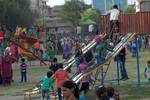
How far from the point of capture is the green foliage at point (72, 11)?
13350 centimetres

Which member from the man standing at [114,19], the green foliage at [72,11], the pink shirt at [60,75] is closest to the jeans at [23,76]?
the man standing at [114,19]

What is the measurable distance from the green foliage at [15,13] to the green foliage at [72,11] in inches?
1766

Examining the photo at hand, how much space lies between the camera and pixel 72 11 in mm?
135125

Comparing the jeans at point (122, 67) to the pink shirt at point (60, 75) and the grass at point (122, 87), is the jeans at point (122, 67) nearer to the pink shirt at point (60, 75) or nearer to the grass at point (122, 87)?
the grass at point (122, 87)

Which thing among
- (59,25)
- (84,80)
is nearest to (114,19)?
(84,80)

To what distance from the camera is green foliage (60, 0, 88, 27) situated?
13350 centimetres

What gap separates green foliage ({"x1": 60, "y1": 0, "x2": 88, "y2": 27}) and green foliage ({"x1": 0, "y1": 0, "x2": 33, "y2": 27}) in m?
44.8

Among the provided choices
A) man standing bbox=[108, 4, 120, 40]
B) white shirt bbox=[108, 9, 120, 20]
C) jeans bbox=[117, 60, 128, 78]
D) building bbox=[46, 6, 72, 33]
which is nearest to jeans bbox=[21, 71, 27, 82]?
jeans bbox=[117, 60, 128, 78]

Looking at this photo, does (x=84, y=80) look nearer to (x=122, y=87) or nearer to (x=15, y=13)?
(x=122, y=87)

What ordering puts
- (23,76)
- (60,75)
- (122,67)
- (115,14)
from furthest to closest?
(23,76), (122,67), (115,14), (60,75)

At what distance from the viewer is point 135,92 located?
2156cm

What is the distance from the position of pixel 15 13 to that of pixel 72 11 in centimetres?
5361

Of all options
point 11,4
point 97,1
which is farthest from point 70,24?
point 11,4

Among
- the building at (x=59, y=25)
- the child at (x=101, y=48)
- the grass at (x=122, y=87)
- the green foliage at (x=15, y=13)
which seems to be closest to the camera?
the grass at (x=122, y=87)
